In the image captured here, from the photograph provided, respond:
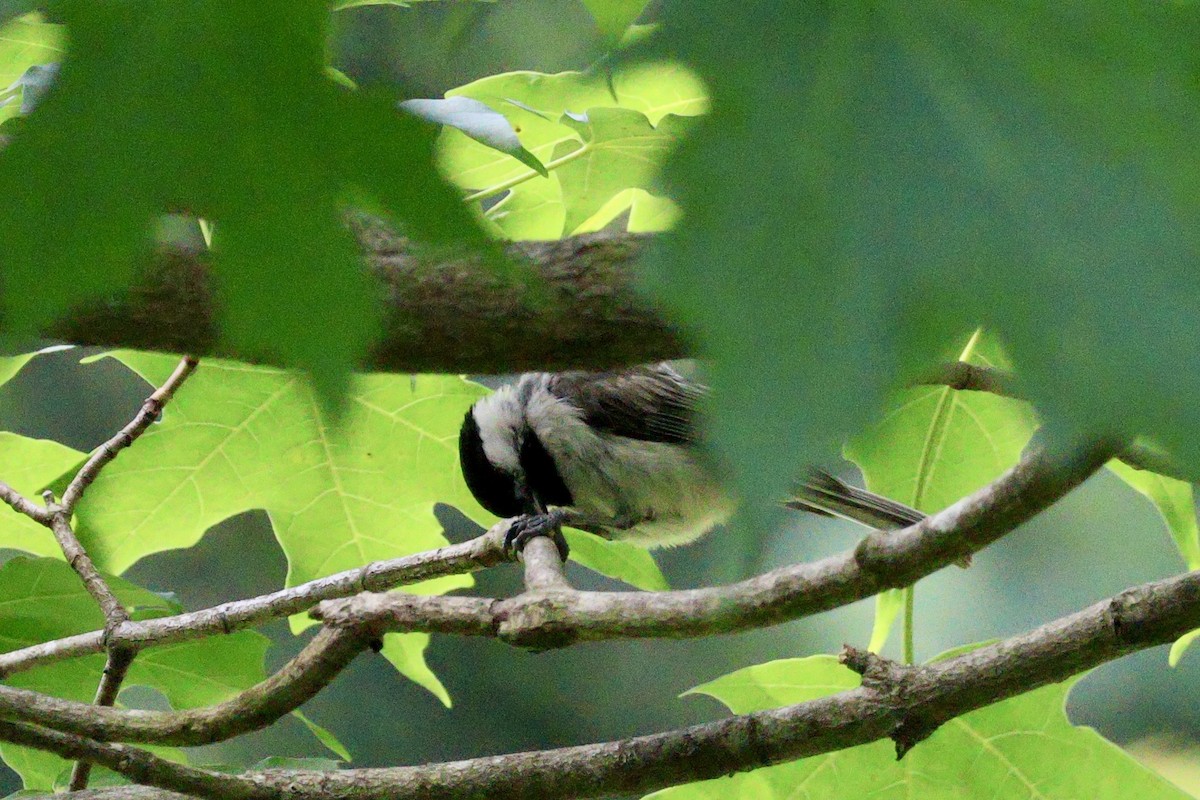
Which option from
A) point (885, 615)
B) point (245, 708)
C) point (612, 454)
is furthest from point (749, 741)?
point (612, 454)

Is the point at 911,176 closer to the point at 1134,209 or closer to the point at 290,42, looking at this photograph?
the point at 1134,209

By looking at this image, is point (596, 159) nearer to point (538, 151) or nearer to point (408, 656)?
point (538, 151)

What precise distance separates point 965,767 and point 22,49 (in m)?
1.31

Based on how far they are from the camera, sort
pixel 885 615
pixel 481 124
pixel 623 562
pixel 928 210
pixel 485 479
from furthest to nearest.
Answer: pixel 485 479 → pixel 623 562 → pixel 885 615 → pixel 481 124 → pixel 928 210

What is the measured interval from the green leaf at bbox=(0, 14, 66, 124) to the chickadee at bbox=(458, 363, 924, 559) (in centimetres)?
120

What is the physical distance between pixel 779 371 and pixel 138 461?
1.69 m

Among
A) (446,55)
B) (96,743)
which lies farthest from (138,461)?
(446,55)

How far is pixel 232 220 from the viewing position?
1.20 ft

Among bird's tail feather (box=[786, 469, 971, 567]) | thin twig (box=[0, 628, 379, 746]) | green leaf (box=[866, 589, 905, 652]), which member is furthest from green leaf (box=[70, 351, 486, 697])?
bird's tail feather (box=[786, 469, 971, 567])

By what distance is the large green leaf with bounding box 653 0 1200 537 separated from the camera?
0.30 m

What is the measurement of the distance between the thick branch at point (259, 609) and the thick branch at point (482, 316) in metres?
0.86

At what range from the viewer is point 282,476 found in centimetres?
188

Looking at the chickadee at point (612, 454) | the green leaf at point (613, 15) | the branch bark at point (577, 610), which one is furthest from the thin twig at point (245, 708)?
the chickadee at point (612, 454)

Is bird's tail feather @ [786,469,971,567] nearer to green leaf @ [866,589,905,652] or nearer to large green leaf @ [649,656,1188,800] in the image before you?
green leaf @ [866,589,905,652]
